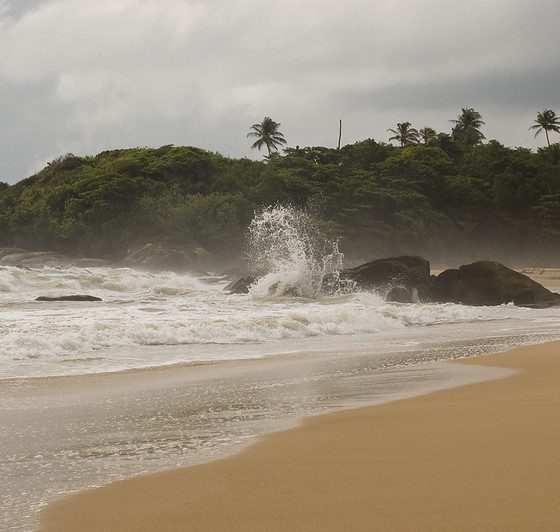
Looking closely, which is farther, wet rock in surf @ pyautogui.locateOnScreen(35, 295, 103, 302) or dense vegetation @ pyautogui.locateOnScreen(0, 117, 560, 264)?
dense vegetation @ pyautogui.locateOnScreen(0, 117, 560, 264)

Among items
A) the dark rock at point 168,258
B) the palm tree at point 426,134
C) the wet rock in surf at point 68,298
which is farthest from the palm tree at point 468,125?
the wet rock in surf at point 68,298

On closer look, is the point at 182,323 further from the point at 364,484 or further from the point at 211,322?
the point at 364,484

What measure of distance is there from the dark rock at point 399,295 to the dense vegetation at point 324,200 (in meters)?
28.7

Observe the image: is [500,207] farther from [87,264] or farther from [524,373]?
[524,373]

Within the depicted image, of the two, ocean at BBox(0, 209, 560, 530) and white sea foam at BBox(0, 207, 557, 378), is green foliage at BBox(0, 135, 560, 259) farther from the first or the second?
ocean at BBox(0, 209, 560, 530)

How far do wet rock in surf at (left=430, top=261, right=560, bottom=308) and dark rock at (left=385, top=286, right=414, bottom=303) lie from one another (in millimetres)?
1412

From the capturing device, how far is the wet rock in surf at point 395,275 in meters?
24.3

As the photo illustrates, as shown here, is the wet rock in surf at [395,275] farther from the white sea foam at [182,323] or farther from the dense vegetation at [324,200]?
the dense vegetation at [324,200]

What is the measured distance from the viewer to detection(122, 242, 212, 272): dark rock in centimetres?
4606

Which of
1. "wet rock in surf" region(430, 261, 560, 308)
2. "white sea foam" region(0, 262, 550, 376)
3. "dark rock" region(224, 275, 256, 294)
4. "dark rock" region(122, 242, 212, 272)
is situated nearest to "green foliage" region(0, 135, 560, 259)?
"dark rock" region(122, 242, 212, 272)

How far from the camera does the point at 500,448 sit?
14.9 feet

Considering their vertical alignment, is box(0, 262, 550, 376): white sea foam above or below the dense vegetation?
below

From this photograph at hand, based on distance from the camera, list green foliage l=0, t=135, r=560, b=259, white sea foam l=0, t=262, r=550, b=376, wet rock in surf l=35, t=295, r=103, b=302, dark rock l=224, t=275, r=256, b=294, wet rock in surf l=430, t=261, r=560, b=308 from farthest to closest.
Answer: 1. green foliage l=0, t=135, r=560, b=259
2. dark rock l=224, t=275, r=256, b=294
3. wet rock in surf l=430, t=261, r=560, b=308
4. wet rock in surf l=35, t=295, r=103, b=302
5. white sea foam l=0, t=262, r=550, b=376

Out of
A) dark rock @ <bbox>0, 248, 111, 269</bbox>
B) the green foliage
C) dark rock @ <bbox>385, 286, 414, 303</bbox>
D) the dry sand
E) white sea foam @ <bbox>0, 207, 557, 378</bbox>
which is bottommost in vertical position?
the dry sand
